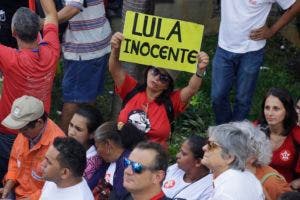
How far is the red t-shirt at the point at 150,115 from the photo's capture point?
6336 millimetres

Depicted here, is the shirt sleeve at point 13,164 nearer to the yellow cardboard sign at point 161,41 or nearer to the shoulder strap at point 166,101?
the shoulder strap at point 166,101

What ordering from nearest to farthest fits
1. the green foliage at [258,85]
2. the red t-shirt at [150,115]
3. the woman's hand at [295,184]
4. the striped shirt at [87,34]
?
1. the woman's hand at [295,184]
2. the red t-shirt at [150,115]
3. the striped shirt at [87,34]
4. the green foliage at [258,85]

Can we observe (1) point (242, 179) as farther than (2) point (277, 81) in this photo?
No

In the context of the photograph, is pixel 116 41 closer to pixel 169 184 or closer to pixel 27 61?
pixel 27 61

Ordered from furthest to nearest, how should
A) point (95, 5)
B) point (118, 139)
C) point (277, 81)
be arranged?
point (277, 81) < point (95, 5) < point (118, 139)

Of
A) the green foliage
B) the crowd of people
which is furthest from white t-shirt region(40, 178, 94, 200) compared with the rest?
the green foliage

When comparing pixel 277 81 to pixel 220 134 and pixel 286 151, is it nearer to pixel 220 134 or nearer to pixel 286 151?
pixel 286 151

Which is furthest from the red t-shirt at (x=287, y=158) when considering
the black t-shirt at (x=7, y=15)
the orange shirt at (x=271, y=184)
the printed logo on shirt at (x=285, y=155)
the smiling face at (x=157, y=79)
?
the black t-shirt at (x=7, y=15)

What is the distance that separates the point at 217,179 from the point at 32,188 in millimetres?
1844

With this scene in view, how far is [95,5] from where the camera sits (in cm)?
714

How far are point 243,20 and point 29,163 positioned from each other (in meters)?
2.36

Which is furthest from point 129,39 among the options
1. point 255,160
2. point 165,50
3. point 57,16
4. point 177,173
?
point 255,160

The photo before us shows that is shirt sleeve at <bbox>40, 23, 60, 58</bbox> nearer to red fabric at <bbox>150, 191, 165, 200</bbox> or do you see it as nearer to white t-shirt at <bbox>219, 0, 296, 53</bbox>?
white t-shirt at <bbox>219, 0, 296, 53</bbox>

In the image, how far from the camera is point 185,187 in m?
5.67
